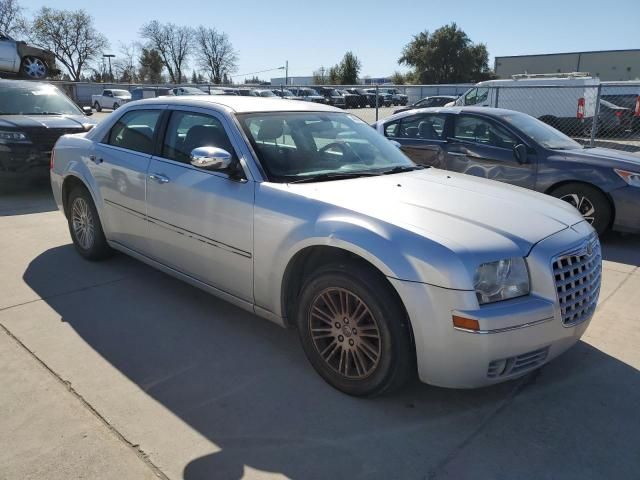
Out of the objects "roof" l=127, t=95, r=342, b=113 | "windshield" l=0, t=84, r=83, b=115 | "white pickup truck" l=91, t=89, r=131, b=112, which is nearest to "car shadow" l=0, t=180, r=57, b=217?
"windshield" l=0, t=84, r=83, b=115

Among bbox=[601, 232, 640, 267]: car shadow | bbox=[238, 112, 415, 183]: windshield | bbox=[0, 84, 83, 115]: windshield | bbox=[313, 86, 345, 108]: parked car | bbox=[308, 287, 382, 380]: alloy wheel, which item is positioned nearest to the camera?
bbox=[308, 287, 382, 380]: alloy wheel

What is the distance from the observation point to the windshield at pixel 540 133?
6.58m

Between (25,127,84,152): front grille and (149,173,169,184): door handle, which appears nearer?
(149,173,169,184): door handle

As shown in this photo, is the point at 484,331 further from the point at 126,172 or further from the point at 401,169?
the point at 126,172

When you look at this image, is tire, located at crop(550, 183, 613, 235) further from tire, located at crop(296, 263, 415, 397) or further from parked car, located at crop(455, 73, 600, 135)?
parked car, located at crop(455, 73, 600, 135)

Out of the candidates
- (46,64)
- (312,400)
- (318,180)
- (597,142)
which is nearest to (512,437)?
(312,400)

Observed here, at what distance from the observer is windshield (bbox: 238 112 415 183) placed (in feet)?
11.4

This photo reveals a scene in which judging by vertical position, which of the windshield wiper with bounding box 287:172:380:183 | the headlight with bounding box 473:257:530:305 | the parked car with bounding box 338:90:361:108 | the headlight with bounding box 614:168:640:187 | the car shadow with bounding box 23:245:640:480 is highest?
the parked car with bounding box 338:90:361:108

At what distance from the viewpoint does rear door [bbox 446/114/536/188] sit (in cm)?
652

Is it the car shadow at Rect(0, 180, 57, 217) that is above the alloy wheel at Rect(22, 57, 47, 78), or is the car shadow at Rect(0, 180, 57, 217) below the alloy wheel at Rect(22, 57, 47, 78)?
below

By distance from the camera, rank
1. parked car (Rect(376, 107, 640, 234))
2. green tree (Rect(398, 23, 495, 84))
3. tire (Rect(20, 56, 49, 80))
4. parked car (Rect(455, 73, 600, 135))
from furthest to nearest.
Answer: green tree (Rect(398, 23, 495, 84)) → tire (Rect(20, 56, 49, 80)) → parked car (Rect(455, 73, 600, 135)) → parked car (Rect(376, 107, 640, 234))

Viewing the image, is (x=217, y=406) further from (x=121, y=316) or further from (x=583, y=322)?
(x=583, y=322)

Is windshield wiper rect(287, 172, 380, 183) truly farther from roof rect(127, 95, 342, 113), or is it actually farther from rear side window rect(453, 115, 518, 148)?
rear side window rect(453, 115, 518, 148)

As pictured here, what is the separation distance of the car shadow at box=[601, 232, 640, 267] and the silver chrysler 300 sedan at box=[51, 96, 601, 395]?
2705mm
